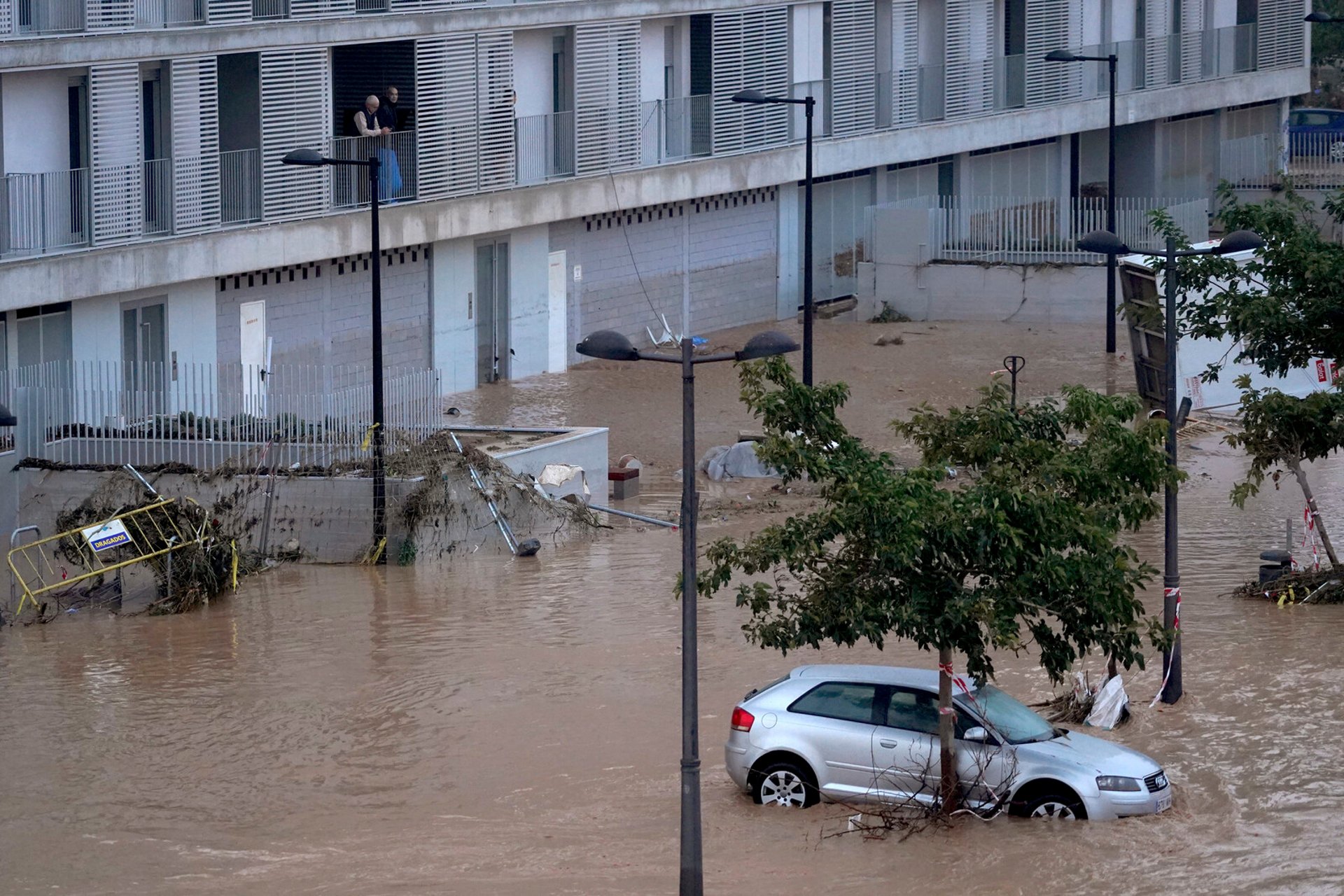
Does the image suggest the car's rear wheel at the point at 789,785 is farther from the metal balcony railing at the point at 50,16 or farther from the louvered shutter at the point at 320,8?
the louvered shutter at the point at 320,8

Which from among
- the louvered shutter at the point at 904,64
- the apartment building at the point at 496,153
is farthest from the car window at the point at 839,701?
the louvered shutter at the point at 904,64

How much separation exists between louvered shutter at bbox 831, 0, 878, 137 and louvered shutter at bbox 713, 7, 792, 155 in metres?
1.68

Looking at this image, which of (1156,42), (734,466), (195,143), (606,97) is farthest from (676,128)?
(1156,42)

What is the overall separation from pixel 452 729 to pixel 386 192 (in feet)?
60.2

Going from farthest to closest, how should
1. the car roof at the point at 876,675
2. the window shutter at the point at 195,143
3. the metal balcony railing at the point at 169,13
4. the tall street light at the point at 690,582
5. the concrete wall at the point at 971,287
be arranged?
the concrete wall at the point at 971,287
the window shutter at the point at 195,143
the metal balcony railing at the point at 169,13
the car roof at the point at 876,675
the tall street light at the point at 690,582

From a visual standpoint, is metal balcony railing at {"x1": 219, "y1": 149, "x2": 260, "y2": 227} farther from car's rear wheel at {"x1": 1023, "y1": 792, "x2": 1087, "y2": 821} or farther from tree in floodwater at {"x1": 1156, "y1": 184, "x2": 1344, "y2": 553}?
car's rear wheel at {"x1": 1023, "y1": 792, "x2": 1087, "y2": 821}

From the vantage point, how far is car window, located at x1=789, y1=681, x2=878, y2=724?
600 inches

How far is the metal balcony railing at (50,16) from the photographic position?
29047 millimetres

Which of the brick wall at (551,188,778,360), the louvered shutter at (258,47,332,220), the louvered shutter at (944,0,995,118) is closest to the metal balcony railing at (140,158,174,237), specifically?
the louvered shutter at (258,47,332,220)

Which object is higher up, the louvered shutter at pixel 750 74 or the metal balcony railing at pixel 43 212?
the louvered shutter at pixel 750 74

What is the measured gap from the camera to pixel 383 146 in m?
35.1

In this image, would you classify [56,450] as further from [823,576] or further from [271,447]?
[823,576]

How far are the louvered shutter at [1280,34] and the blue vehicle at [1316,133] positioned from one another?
228 cm

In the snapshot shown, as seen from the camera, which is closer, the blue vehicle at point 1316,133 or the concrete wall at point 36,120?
the concrete wall at point 36,120
